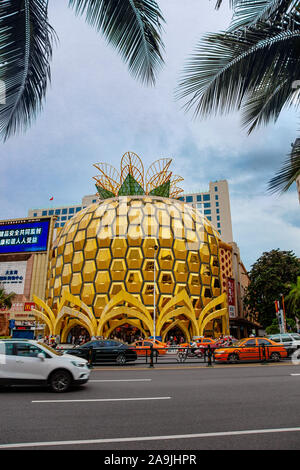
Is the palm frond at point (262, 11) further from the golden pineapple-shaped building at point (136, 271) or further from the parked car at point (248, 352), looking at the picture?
the golden pineapple-shaped building at point (136, 271)

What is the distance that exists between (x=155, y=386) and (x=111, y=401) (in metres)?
2.65

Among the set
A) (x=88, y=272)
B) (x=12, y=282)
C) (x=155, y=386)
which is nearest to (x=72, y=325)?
(x=88, y=272)

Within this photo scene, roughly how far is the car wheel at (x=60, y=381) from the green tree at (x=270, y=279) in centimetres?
3819

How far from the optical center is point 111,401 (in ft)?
25.2

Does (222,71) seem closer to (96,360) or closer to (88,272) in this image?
(96,360)

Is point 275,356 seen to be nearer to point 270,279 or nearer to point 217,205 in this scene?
point 270,279

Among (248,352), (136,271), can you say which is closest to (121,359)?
(248,352)

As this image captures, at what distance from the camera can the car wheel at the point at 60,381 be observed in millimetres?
9039

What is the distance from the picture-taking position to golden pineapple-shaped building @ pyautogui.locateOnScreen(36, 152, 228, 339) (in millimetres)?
42656

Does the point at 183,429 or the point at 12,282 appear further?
the point at 12,282

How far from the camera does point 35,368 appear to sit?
902 centimetres

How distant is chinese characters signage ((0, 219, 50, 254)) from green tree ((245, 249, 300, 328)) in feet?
129

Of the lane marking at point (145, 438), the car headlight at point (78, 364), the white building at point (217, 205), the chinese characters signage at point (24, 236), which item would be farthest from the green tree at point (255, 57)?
the white building at point (217, 205)
